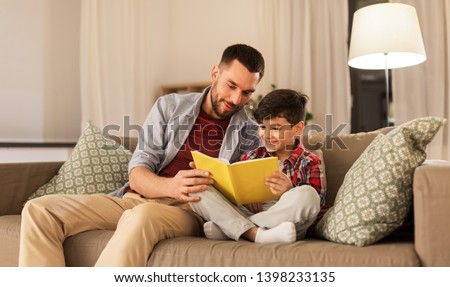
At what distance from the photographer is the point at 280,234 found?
1353 mm

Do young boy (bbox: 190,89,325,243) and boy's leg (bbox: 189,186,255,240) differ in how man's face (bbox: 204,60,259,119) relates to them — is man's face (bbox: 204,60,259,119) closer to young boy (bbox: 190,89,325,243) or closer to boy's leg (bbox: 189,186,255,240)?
young boy (bbox: 190,89,325,243)

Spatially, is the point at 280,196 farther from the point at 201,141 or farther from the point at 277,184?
the point at 201,141

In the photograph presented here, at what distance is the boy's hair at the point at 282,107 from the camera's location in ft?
5.54

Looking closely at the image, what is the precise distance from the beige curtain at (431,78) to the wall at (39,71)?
8.08ft

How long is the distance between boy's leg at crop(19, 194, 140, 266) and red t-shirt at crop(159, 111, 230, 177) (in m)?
0.21

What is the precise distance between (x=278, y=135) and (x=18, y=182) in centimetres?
112

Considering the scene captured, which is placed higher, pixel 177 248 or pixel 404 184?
pixel 404 184

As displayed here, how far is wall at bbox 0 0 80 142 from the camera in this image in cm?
329

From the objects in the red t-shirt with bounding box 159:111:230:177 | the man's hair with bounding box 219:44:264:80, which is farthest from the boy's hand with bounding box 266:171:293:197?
the man's hair with bounding box 219:44:264:80

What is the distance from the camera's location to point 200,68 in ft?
14.9

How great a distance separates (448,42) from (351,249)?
2868mm

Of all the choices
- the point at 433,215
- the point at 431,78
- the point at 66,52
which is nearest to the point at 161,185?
the point at 433,215

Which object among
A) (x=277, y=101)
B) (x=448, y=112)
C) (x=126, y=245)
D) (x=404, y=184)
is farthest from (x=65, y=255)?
(x=448, y=112)
